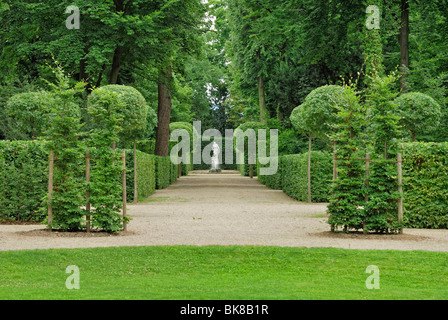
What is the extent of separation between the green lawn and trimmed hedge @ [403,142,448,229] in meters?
4.41

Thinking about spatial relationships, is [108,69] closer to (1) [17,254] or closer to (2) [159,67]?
(2) [159,67]

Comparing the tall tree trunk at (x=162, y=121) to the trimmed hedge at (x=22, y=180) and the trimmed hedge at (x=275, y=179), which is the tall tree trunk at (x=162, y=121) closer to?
the trimmed hedge at (x=275, y=179)

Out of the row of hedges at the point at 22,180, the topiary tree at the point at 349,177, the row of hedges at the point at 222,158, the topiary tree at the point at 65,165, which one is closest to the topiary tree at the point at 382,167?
the topiary tree at the point at 349,177

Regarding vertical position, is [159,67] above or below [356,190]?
above

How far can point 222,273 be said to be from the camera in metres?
8.79

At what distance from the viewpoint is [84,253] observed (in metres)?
9.67

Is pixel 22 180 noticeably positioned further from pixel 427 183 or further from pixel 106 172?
pixel 427 183

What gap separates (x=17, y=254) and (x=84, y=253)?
3.38 ft

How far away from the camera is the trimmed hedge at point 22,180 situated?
14336 mm

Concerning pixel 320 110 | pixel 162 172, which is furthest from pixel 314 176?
pixel 162 172

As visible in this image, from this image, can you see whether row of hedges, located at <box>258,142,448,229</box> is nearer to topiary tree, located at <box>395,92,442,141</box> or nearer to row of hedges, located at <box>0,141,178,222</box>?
topiary tree, located at <box>395,92,442,141</box>

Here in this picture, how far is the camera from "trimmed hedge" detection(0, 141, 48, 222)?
47.0 ft

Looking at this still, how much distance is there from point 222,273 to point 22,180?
24.4ft
